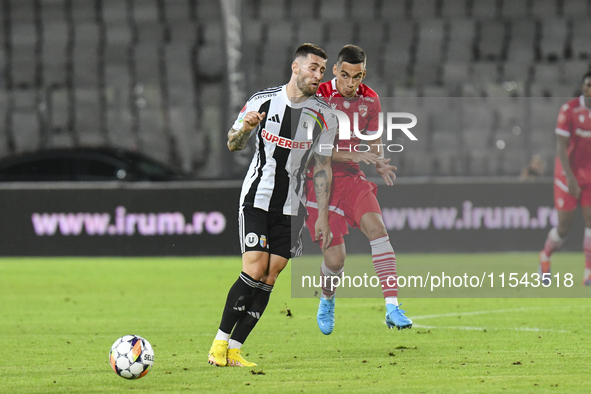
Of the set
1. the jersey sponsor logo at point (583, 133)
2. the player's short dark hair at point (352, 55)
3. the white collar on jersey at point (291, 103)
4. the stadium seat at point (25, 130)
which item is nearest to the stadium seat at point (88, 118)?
the stadium seat at point (25, 130)

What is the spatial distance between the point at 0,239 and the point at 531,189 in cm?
756

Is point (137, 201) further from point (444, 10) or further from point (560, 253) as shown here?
point (444, 10)

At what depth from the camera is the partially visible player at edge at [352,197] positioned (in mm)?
5902

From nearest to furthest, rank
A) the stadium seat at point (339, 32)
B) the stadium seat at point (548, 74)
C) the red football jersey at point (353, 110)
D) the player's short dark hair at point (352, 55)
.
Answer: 1. the player's short dark hair at point (352, 55)
2. the red football jersey at point (353, 110)
3. the stadium seat at point (548, 74)
4. the stadium seat at point (339, 32)

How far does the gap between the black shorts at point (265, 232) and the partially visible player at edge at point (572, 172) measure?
4.82 m

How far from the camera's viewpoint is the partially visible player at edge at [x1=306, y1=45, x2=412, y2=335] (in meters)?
5.90

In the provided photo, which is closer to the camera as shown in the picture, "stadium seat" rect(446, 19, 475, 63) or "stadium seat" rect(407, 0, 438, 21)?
"stadium seat" rect(446, 19, 475, 63)

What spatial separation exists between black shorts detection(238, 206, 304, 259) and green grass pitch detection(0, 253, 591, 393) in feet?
2.14

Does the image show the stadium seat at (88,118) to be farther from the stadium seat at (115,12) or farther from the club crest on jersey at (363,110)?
the club crest on jersey at (363,110)

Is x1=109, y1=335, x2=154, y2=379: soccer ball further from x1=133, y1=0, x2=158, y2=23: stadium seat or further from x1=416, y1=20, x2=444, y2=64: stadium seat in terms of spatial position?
x1=133, y1=0, x2=158, y2=23: stadium seat

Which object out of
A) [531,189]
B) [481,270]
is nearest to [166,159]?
[531,189]

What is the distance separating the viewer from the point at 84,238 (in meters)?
12.8

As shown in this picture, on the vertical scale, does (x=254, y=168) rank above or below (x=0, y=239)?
above

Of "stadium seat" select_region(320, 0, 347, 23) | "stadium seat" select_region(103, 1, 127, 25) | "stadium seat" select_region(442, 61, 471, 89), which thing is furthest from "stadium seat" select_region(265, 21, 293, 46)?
"stadium seat" select_region(442, 61, 471, 89)
